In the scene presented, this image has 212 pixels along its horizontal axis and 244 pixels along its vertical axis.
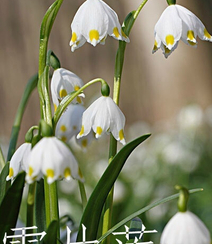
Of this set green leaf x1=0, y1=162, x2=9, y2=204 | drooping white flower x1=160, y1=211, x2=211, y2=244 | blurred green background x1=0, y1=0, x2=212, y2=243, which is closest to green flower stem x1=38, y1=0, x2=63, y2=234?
green leaf x1=0, y1=162, x2=9, y2=204

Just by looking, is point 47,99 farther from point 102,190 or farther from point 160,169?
point 160,169

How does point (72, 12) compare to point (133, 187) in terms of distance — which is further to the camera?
point (72, 12)

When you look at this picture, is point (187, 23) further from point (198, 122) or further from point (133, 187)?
point (198, 122)

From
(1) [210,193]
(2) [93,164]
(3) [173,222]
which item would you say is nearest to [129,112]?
Answer: (2) [93,164]

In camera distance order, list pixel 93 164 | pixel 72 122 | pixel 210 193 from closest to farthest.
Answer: pixel 72 122
pixel 210 193
pixel 93 164

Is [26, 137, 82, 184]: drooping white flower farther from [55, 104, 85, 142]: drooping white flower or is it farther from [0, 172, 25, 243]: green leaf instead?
[55, 104, 85, 142]: drooping white flower

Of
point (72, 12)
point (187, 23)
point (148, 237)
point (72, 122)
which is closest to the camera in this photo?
point (187, 23)

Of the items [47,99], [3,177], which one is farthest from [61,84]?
[3,177]
